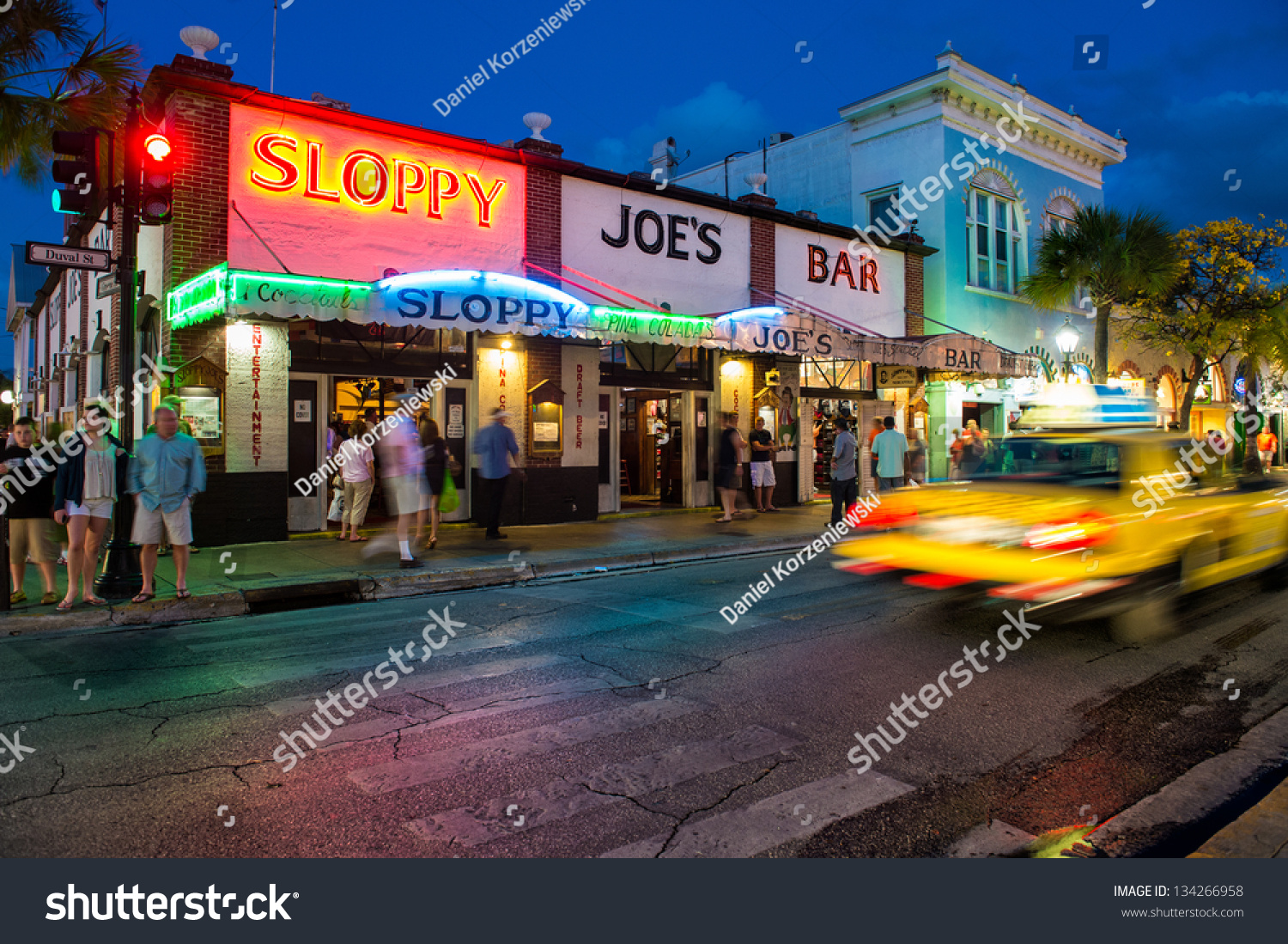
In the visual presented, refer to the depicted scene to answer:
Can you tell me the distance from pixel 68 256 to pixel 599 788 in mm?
7624

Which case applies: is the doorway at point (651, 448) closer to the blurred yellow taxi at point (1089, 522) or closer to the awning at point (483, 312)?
the awning at point (483, 312)

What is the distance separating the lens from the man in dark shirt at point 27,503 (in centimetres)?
777

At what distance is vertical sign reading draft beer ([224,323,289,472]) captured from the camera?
11445 millimetres

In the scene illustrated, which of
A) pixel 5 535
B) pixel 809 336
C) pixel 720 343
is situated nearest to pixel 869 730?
pixel 5 535

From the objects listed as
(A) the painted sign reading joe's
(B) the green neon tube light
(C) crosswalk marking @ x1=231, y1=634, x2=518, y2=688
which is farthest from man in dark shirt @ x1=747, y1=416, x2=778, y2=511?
(C) crosswalk marking @ x1=231, y1=634, x2=518, y2=688

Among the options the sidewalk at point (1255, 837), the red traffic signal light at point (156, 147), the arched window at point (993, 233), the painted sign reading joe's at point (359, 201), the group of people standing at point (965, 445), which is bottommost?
the sidewalk at point (1255, 837)

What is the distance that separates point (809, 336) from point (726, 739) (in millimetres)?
11523

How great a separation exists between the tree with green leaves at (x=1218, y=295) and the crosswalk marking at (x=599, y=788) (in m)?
23.2

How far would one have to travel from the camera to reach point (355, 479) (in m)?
11.8

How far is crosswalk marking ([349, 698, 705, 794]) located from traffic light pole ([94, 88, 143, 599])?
563cm

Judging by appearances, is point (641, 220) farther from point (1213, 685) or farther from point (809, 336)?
point (1213, 685)

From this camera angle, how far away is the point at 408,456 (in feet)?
32.9

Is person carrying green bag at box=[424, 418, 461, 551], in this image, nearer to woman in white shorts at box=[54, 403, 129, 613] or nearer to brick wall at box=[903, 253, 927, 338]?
woman in white shorts at box=[54, 403, 129, 613]

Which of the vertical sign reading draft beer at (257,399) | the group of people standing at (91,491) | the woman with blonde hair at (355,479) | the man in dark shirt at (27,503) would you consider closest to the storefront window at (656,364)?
the woman with blonde hair at (355,479)
